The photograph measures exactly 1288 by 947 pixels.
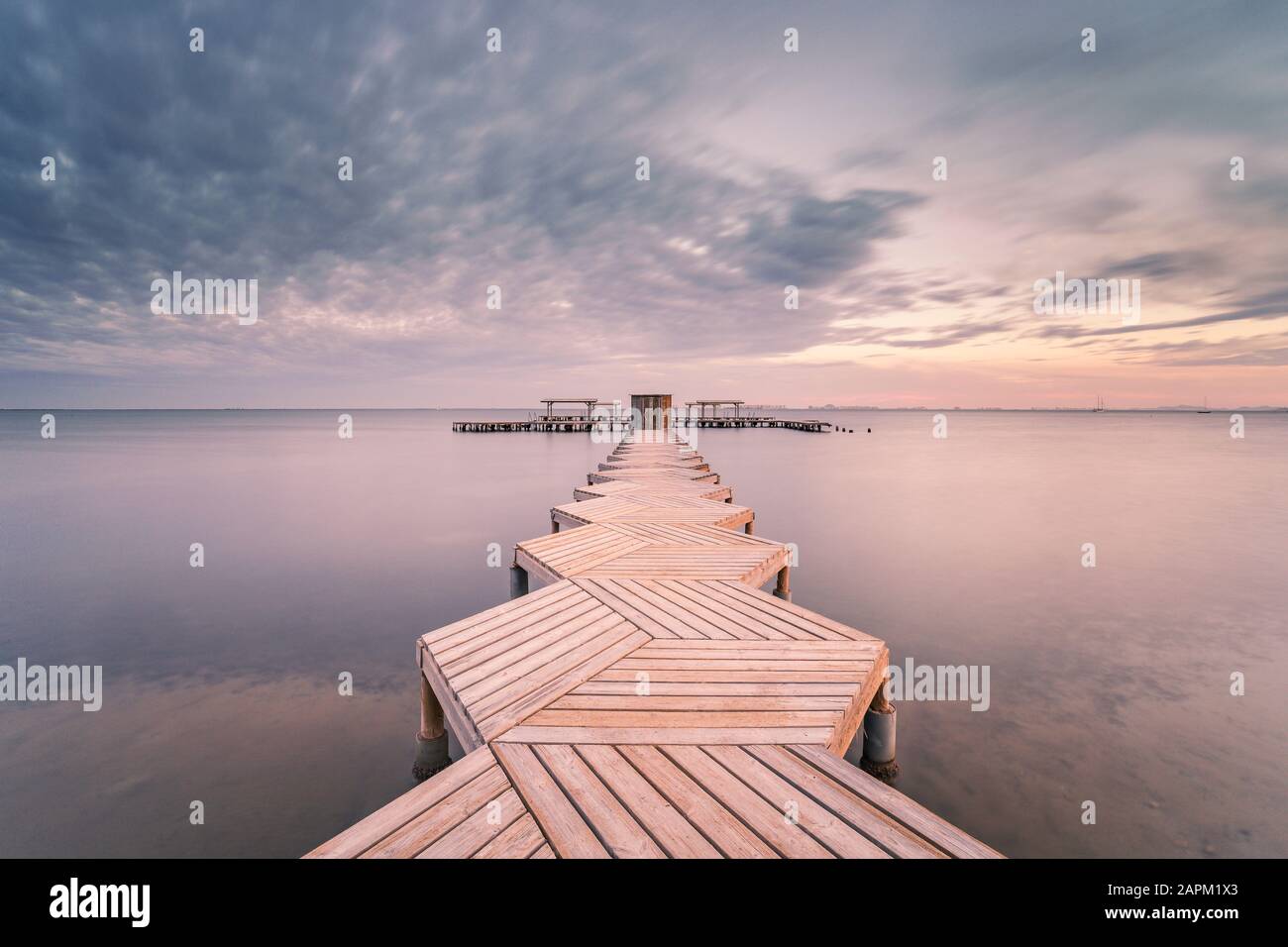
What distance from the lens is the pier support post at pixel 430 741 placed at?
455cm

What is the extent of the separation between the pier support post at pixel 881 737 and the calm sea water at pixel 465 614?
18.5 inches

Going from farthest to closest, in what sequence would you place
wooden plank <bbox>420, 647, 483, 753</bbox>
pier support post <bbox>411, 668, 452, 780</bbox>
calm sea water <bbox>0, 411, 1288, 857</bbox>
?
A: calm sea water <bbox>0, 411, 1288, 857</bbox> < pier support post <bbox>411, 668, 452, 780</bbox> < wooden plank <bbox>420, 647, 483, 753</bbox>

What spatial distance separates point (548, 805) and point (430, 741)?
2.62m

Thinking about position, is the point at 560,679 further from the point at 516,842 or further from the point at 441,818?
the point at 516,842

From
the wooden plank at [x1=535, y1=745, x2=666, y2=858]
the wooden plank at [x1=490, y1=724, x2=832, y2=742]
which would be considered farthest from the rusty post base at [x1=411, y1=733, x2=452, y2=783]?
the wooden plank at [x1=535, y1=745, x2=666, y2=858]

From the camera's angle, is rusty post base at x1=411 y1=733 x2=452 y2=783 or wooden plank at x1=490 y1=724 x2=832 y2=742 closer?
wooden plank at x1=490 y1=724 x2=832 y2=742

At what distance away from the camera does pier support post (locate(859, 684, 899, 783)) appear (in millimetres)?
4633

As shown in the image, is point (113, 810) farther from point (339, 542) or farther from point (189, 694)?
point (339, 542)

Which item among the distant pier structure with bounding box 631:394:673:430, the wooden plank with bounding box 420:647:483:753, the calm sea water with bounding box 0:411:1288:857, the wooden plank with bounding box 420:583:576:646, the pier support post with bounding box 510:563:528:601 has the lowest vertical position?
the calm sea water with bounding box 0:411:1288:857

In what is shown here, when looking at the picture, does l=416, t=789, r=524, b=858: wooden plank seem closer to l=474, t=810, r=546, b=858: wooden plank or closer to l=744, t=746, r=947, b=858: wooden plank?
l=474, t=810, r=546, b=858: wooden plank

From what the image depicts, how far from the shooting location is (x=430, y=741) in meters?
4.61

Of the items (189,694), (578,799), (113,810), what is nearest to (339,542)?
(189,694)

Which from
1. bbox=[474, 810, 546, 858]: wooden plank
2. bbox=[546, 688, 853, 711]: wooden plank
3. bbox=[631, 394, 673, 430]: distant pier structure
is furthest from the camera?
bbox=[631, 394, 673, 430]: distant pier structure

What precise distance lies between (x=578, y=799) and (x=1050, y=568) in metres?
13.3
